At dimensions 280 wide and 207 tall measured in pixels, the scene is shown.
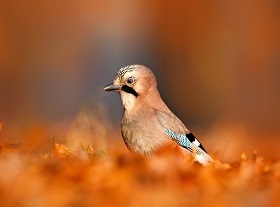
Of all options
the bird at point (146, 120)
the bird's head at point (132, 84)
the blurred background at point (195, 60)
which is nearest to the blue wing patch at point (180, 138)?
the bird at point (146, 120)

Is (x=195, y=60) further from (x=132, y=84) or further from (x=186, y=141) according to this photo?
(x=186, y=141)

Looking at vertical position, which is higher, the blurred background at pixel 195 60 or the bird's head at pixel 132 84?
the blurred background at pixel 195 60

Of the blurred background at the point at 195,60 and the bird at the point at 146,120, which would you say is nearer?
the bird at the point at 146,120

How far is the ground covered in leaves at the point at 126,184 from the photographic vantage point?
3316 mm

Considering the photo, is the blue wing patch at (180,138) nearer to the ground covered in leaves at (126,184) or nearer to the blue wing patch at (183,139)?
the blue wing patch at (183,139)

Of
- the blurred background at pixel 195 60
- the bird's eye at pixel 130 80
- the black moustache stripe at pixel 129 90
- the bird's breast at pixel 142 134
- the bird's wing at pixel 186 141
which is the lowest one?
the bird's breast at pixel 142 134

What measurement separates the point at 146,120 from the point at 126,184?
76.3 inches

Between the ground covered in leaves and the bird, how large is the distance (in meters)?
1.12

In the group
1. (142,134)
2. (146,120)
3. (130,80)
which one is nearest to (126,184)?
(142,134)

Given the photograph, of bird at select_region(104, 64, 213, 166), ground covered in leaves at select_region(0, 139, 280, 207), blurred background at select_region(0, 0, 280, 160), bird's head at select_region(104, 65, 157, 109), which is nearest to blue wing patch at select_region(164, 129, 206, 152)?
bird at select_region(104, 64, 213, 166)

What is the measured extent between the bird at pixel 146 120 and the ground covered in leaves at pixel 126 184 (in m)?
1.12

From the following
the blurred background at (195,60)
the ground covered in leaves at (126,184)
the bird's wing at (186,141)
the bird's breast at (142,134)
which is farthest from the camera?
the blurred background at (195,60)

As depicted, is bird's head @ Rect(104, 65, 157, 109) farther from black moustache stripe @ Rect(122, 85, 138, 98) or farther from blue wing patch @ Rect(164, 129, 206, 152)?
blue wing patch @ Rect(164, 129, 206, 152)

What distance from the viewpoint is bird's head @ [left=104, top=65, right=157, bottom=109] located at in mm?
5637
